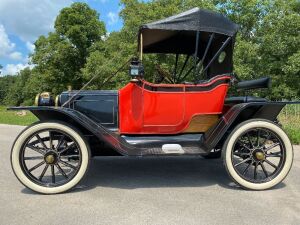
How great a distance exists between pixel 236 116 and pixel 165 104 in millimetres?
904

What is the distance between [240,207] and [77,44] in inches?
1340

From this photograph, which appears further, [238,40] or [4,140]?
[238,40]

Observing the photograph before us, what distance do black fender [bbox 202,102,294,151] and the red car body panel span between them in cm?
24

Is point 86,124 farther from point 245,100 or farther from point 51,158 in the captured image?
point 245,100

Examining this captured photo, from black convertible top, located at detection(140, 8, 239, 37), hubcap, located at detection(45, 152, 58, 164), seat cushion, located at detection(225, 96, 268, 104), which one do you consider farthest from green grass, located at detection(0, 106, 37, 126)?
black convertible top, located at detection(140, 8, 239, 37)

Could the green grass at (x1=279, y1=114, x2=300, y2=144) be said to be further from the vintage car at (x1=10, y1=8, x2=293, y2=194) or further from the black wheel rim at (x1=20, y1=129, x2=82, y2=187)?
the black wheel rim at (x1=20, y1=129, x2=82, y2=187)

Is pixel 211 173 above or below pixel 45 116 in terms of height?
below

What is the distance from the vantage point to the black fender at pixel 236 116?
194 inches

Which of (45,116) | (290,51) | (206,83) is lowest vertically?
(45,116)

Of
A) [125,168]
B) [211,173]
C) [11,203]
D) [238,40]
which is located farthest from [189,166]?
[238,40]

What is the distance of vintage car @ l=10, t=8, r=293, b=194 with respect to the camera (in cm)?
477

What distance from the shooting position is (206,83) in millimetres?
5102

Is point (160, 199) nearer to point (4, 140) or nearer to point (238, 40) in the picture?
point (4, 140)

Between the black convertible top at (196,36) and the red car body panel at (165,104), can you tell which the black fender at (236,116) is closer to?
the red car body panel at (165,104)
